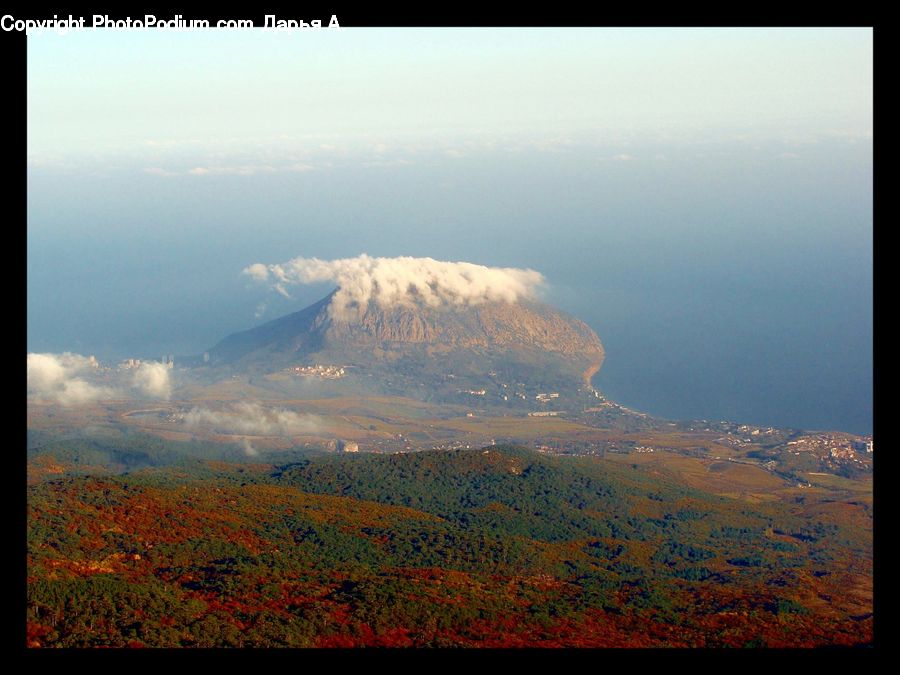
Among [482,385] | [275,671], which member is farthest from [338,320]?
[275,671]

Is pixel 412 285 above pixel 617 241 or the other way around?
the other way around

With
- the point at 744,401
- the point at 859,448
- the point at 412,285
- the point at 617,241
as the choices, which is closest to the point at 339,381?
the point at 412,285

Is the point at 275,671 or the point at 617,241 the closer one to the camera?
the point at 275,671

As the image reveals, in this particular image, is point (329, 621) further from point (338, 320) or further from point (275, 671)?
point (338, 320)

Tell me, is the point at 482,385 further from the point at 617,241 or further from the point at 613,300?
the point at 617,241
